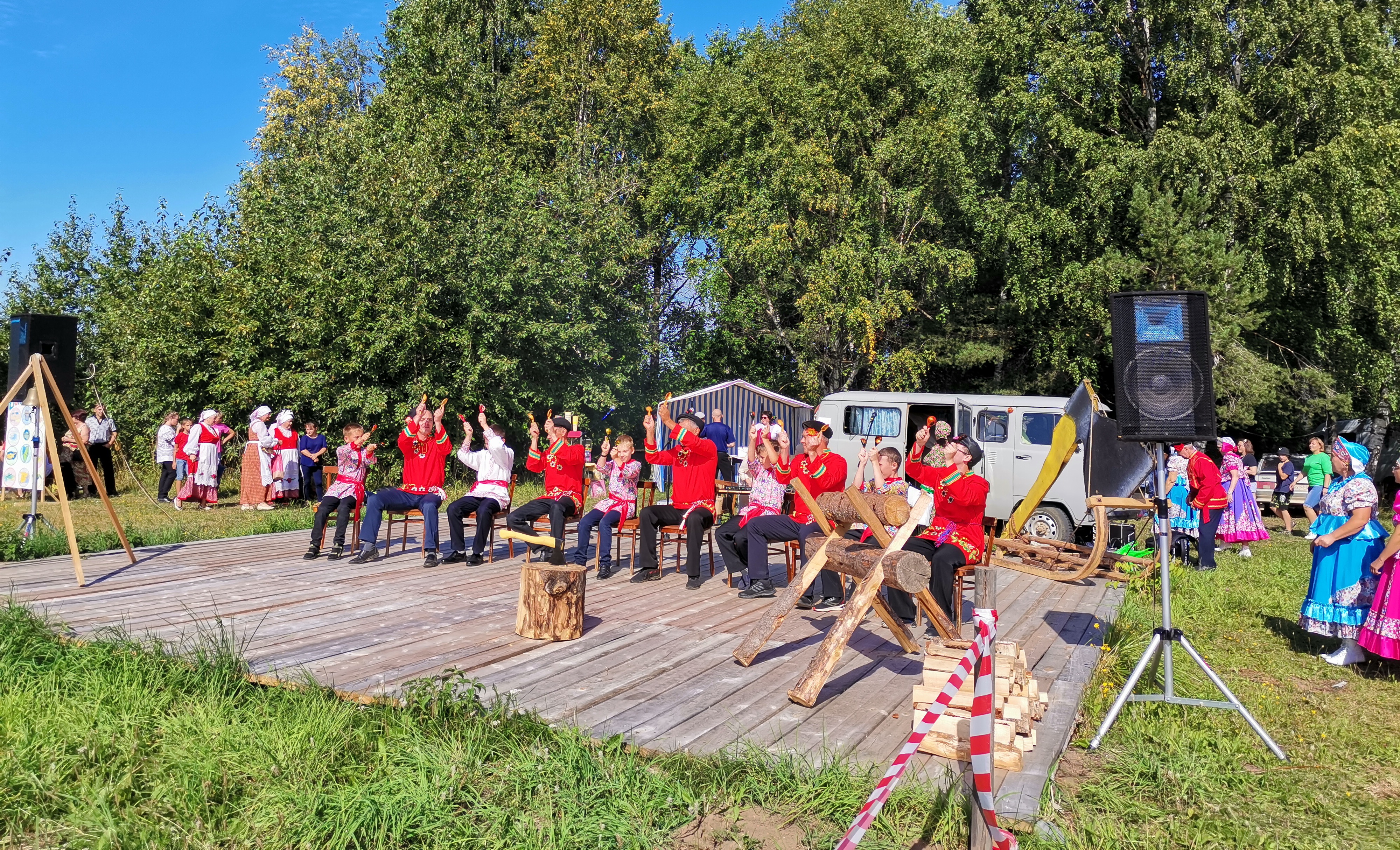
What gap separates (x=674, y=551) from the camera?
9.45 m

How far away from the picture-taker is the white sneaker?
595 cm

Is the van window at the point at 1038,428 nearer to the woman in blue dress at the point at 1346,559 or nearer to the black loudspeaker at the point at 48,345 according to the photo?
the woman in blue dress at the point at 1346,559

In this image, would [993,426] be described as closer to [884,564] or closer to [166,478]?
[884,564]

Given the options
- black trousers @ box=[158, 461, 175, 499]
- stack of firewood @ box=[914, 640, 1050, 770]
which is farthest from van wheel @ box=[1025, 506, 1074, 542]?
black trousers @ box=[158, 461, 175, 499]

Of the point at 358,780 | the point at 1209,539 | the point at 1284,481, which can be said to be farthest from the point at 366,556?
the point at 1284,481

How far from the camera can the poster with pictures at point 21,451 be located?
816 cm

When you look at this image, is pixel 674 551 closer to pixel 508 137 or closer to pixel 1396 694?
pixel 1396 694

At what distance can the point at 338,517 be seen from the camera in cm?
830

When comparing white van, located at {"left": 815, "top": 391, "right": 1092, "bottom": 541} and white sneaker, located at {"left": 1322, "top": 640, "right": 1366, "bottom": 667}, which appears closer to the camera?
white sneaker, located at {"left": 1322, "top": 640, "right": 1366, "bottom": 667}

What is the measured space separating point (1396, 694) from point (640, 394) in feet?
61.0

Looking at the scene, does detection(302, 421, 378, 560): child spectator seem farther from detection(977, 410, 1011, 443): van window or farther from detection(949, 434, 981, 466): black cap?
detection(977, 410, 1011, 443): van window

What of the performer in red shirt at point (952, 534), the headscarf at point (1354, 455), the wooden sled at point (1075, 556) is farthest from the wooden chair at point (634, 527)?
the headscarf at point (1354, 455)

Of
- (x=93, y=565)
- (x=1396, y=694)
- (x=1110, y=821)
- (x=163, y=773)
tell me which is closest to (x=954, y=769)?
(x=1110, y=821)

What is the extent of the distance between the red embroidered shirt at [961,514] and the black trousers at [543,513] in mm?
3224
